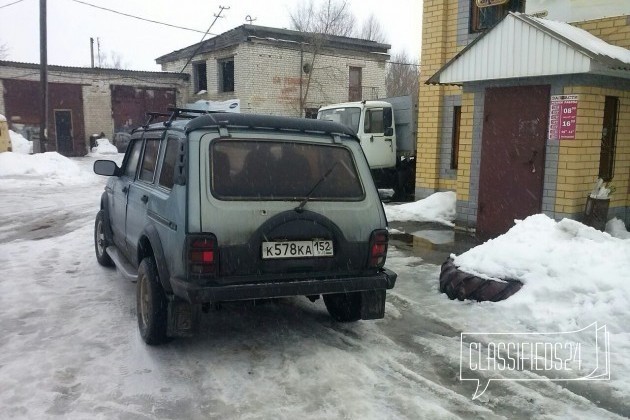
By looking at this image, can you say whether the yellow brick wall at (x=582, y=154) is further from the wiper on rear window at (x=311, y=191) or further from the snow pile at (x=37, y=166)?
the snow pile at (x=37, y=166)

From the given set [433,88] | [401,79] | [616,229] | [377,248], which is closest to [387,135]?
[433,88]

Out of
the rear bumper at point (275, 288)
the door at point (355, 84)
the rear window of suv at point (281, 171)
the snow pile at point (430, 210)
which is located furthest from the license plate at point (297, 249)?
the door at point (355, 84)

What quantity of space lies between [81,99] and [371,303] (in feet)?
84.5

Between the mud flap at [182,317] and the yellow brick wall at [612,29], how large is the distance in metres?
6.94

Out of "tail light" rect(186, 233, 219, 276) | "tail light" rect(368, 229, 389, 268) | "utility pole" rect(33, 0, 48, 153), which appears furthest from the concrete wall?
"tail light" rect(186, 233, 219, 276)

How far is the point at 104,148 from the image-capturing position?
84.7 ft

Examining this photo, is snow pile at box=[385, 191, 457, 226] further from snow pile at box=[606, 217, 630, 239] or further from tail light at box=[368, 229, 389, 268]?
tail light at box=[368, 229, 389, 268]

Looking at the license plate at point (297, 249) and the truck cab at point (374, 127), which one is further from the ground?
the truck cab at point (374, 127)

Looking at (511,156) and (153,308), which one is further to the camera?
(511,156)

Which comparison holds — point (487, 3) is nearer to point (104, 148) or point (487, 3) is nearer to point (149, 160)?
point (149, 160)

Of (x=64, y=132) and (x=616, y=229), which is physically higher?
(x=64, y=132)

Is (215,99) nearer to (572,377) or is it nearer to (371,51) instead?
(371,51)

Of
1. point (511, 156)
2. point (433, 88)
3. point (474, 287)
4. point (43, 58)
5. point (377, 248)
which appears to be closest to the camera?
point (377, 248)

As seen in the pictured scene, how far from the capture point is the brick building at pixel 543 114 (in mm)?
6619
